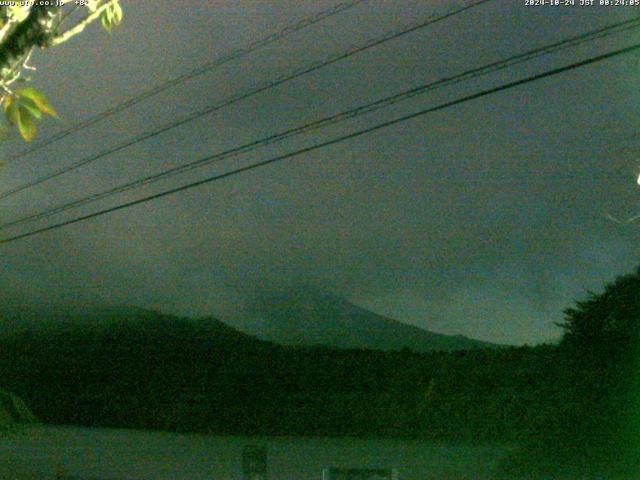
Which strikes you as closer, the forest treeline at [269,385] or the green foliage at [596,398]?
the green foliage at [596,398]

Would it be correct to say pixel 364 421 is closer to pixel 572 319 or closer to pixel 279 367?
pixel 279 367

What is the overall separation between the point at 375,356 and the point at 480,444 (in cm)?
354

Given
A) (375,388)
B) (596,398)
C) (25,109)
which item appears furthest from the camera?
(375,388)

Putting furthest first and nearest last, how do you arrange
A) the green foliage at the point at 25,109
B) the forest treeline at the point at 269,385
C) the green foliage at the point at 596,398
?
the forest treeline at the point at 269,385 → the green foliage at the point at 596,398 → the green foliage at the point at 25,109

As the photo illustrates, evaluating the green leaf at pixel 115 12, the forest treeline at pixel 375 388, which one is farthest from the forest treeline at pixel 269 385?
the green leaf at pixel 115 12

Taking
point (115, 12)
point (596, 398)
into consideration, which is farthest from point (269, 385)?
point (115, 12)

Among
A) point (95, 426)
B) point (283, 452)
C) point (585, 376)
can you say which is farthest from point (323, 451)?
point (95, 426)

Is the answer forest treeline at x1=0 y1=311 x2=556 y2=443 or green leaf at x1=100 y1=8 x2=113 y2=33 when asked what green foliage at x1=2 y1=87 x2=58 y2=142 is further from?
forest treeline at x1=0 y1=311 x2=556 y2=443

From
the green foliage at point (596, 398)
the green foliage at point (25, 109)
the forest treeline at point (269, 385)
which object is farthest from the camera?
the forest treeline at point (269, 385)

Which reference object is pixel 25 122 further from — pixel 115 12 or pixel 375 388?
pixel 375 388

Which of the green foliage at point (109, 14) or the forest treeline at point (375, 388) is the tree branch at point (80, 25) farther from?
the forest treeline at point (375, 388)

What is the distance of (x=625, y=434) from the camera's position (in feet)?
45.3

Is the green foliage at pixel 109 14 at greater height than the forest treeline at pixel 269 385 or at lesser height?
lesser

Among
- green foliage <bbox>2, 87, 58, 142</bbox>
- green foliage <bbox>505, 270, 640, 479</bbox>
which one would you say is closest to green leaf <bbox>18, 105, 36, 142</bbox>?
green foliage <bbox>2, 87, 58, 142</bbox>
